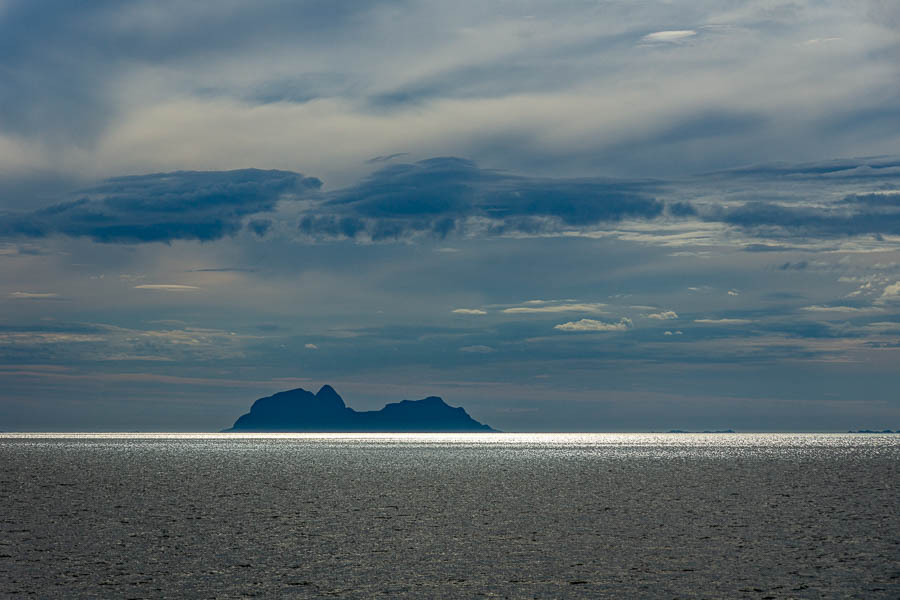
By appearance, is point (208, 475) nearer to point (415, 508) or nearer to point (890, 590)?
point (415, 508)

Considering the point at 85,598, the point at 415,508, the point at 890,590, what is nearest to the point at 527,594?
the point at 890,590

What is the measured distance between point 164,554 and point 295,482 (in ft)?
135

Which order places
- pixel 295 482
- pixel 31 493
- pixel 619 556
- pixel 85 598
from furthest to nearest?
pixel 295 482
pixel 31 493
pixel 619 556
pixel 85 598

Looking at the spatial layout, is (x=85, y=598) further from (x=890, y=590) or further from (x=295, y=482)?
(x=295, y=482)

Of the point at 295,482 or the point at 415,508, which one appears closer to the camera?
the point at 415,508

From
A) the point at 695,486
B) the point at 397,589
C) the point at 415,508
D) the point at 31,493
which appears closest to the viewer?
the point at 397,589

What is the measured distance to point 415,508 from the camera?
46688 millimetres

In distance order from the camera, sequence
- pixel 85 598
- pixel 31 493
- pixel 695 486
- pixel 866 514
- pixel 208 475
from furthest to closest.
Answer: pixel 208 475 < pixel 695 486 < pixel 31 493 < pixel 866 514 < pixel 85 598

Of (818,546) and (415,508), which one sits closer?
(818,546)

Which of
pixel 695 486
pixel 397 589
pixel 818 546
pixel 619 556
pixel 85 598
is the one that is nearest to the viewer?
pixel 85 598

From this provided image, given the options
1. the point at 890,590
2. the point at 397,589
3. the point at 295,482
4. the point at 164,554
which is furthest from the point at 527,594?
the point at 295,482

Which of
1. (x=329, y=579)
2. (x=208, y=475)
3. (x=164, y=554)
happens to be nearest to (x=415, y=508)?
(x=164, y=554)

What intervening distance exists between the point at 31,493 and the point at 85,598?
128ft

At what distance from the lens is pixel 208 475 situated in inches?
3260
